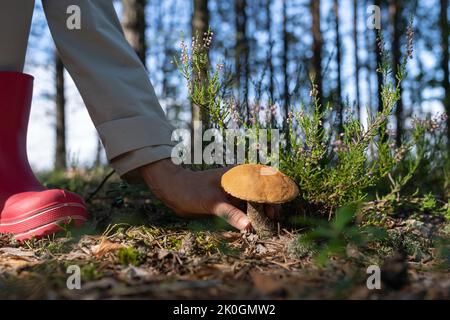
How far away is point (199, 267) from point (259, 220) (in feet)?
1.73

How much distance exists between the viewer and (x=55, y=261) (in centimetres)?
164

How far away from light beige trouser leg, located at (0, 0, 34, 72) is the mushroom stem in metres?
1.46

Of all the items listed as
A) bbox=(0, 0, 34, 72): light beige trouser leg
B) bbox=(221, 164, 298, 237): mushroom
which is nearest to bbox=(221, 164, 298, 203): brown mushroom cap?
bbox=(221, 164, 298, 237): mushroom

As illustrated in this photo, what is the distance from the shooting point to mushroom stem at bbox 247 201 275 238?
1983mm

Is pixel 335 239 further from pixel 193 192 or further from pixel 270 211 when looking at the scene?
pixel 193 192

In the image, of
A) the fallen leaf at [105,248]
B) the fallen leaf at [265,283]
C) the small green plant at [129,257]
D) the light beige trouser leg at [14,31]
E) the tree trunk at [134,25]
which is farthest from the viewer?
the tree trunk at [134,25]

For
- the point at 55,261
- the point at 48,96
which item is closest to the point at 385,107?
the point at 55,261

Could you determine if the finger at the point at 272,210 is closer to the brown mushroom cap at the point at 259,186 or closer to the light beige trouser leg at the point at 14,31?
the brown mushroom cap at the point at 259,186

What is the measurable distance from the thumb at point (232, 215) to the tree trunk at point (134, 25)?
4159 mm

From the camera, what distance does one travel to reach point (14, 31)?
7.34ft

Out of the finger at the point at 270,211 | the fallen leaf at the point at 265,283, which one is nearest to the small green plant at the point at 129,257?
the fallen leaf at the point at 265,283

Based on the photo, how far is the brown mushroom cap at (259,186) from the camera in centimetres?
180

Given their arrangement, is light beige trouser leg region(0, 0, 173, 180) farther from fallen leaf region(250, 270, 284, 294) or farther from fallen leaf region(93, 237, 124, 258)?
fallen leaf region(250, 270, 284, 294)

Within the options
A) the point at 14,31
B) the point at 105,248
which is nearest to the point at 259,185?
the point at 105,248
